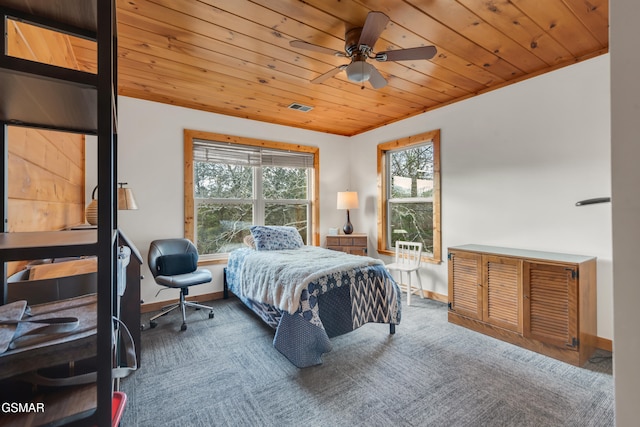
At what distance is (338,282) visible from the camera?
2.50 meters

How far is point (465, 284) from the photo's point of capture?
2.96m

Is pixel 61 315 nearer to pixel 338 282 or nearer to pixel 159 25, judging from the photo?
pixel 338 282

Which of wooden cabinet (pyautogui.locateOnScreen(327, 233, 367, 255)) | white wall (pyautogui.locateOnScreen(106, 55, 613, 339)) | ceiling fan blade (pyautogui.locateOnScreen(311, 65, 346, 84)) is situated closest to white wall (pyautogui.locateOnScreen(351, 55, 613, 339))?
white wall (pyautogui.locateOnScreen(106, 55, 613, 339))

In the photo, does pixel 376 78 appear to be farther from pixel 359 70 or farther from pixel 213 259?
pixel 213 259

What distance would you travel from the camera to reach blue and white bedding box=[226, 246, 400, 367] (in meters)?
2.25

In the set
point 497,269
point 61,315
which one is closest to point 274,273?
point 61,315

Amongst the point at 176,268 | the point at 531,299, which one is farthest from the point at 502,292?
the point at 176,268

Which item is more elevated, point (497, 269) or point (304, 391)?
point (497, 269)

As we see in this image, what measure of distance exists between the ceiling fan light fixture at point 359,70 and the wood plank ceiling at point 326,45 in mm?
254

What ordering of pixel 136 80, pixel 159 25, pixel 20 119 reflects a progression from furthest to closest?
pixel 136 80
pixel 159 25
pixel 20 119

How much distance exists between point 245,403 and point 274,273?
1.05m

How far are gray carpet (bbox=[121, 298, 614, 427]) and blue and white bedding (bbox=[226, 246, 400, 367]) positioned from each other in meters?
0.18

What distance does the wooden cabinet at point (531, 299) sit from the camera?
228 centimetres

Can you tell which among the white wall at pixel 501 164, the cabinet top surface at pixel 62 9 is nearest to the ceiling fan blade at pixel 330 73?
the cabinet top surface at pixel 62 9
